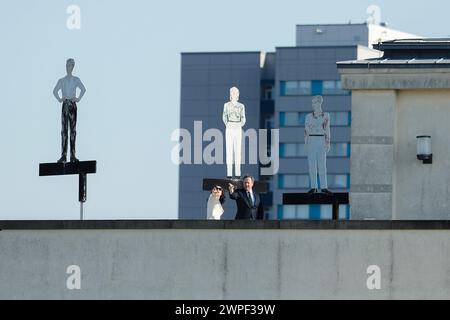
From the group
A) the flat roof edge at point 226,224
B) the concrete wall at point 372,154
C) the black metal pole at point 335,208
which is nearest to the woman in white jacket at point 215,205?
the black metal pole at point 335,208

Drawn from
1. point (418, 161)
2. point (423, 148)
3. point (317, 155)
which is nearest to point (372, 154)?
point (418, 161)

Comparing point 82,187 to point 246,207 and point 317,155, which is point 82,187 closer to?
point 246,207

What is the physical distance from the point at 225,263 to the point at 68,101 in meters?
6.81

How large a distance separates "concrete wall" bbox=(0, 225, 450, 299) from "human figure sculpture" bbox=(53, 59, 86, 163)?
4.45m

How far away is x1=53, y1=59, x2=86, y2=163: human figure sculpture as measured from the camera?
45.1 metres

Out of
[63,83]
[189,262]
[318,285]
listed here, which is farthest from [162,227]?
[63,83]

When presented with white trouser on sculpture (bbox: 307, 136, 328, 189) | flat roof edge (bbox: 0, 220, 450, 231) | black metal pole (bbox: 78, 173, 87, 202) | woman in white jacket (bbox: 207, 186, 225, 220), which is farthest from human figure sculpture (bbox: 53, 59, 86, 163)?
white trouser on sculpture (bbox: 307, 136, 328, 189)

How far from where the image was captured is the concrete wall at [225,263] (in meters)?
39.7

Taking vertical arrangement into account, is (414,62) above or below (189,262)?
above

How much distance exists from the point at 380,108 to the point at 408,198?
2.16 metres

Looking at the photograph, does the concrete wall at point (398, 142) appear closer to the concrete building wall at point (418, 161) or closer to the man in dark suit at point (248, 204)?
the concrete building wall at point (418, 161)

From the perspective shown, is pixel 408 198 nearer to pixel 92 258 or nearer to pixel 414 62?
pixel 414 62

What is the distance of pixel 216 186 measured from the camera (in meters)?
44.9

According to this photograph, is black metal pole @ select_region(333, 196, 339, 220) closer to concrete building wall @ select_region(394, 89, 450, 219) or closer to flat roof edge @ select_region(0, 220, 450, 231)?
concrete building wall @ select_region(394, 89, 450, 219)
